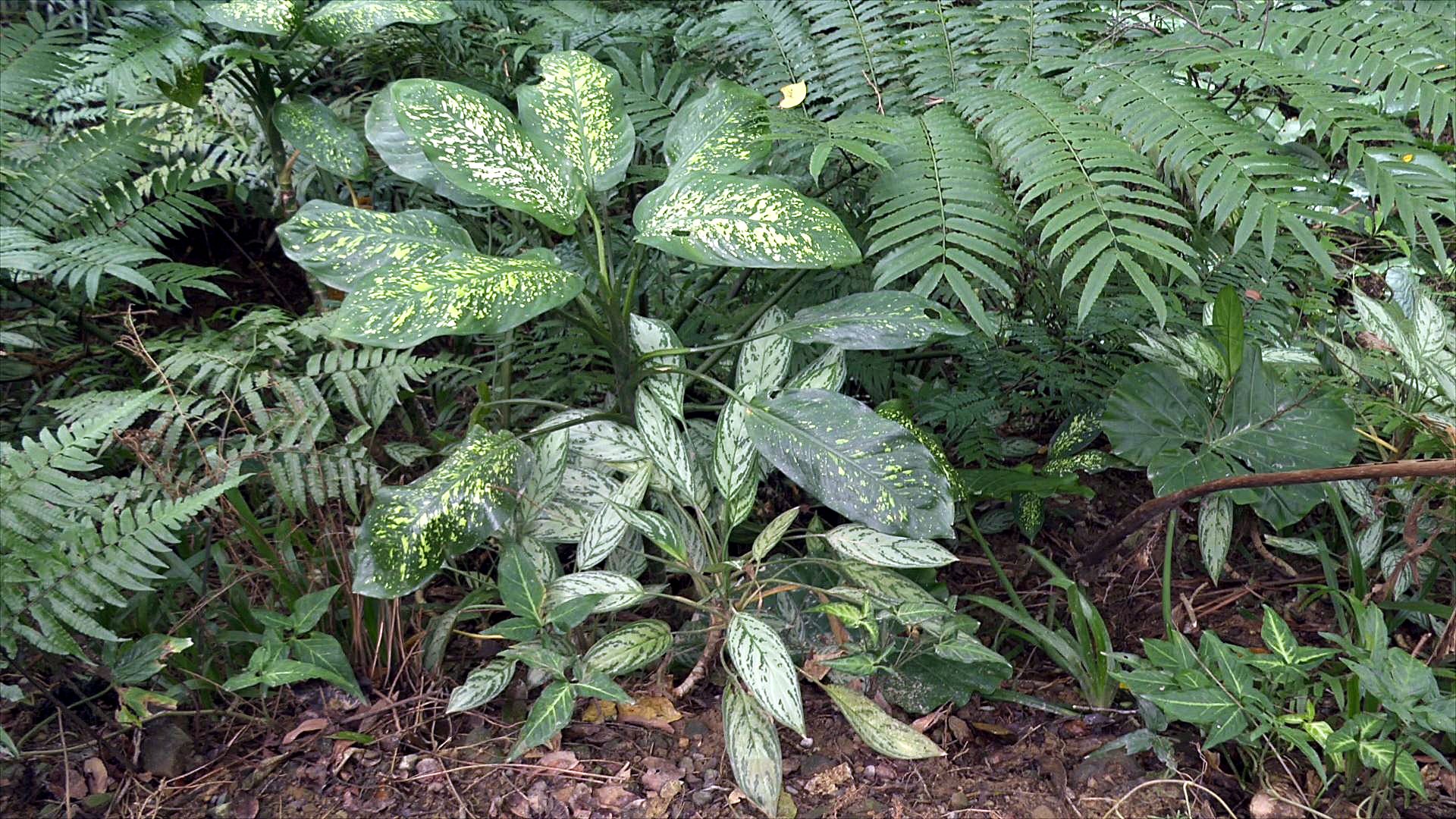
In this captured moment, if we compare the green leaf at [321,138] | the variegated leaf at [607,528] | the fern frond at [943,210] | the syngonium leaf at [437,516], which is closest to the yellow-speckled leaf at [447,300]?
the syngonium leaf at [437,516]

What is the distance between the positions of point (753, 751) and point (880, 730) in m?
0.20

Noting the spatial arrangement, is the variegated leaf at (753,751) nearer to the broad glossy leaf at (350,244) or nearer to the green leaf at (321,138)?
the broad glossy leaf at (350,244)

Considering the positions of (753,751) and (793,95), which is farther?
(793,95)

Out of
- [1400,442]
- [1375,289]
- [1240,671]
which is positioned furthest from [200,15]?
[1375,289]

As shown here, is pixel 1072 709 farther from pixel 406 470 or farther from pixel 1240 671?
pixel 406 470

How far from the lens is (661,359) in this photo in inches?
72.5

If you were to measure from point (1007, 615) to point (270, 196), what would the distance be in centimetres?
247

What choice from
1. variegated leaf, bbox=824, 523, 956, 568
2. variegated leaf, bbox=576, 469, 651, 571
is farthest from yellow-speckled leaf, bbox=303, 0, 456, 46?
variegated leaf, bbox=824, 523, 956, 568

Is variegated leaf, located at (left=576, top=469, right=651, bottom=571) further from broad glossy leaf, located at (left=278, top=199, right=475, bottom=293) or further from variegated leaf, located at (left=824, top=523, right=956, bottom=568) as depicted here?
broad glossy leaf, located at (left=278, top=199, right=475, bottom=293)

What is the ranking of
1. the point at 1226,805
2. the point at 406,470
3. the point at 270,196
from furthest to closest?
the point at 270,196, the point at 406,470, the point at 1226,805

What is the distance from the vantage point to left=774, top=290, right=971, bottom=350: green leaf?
1556mm

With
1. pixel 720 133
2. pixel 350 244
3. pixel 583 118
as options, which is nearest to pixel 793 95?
pixel 720 133

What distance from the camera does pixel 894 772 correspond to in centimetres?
153

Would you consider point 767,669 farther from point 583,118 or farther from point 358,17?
point 358,17
